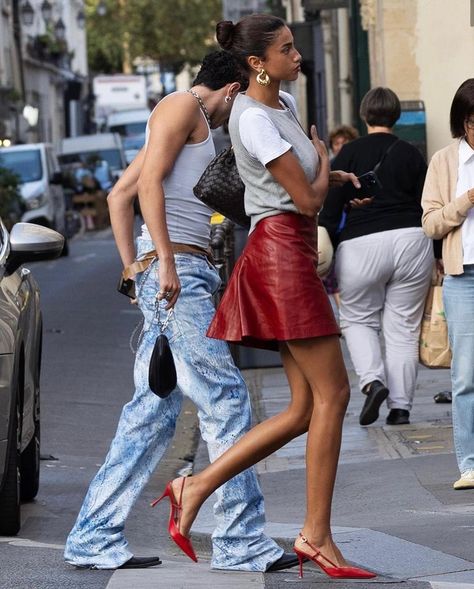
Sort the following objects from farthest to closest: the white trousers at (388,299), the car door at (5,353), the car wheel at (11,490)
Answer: the white trousers at (388,299) → the car wheel at (11,490) → the car door at (5,353)

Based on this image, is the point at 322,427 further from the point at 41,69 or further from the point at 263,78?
the point at 41,69

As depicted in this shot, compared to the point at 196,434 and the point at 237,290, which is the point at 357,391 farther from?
the point at 237,290

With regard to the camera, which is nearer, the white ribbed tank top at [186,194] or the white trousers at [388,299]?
the white ribbed tank top at [186,194]

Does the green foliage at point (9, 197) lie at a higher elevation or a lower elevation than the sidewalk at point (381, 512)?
lower

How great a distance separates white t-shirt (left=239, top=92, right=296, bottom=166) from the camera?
564cm

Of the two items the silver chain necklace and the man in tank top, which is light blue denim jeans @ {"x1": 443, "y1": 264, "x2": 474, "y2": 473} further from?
the silver chain necklace

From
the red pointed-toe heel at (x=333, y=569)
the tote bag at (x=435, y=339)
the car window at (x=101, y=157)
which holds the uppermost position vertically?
the red pointed-toe heel at (x=333, y=569)

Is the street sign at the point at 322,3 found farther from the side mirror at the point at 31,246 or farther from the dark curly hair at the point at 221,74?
the dark curly hair at the point at 221,74

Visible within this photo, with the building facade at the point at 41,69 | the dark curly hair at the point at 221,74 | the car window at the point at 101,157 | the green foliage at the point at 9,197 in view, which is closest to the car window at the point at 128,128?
the building facade at the point at 41,69

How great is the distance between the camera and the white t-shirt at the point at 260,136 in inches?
222

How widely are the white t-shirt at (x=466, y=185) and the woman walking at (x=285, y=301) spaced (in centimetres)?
192

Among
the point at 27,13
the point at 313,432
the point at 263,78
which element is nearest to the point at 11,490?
the point at 313,432

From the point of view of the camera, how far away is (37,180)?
32.2m

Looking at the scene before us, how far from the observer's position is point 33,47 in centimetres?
6525
